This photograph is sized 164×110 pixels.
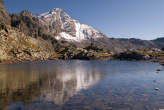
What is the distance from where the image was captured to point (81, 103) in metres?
33.8

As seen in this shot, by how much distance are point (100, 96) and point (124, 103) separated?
7.54 meters

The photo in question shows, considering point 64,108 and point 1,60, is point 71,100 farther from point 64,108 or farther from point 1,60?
point 1,60

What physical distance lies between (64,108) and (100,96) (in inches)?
467

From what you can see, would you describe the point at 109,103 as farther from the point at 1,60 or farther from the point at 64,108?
the point at 1,60

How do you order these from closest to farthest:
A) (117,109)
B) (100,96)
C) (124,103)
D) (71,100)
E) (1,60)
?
(117,109) < (124,103) < (71,100) < (100,96) < (1,60)

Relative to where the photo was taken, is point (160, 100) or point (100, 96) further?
point (100, 96)

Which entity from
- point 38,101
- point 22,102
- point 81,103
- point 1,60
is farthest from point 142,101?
point 1,60

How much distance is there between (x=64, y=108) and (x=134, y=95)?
735 inches

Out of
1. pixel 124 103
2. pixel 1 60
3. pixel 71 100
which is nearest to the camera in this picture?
pixel 124 103

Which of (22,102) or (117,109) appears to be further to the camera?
(22,102)

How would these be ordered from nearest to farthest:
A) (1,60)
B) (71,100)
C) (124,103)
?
(124,103) < (71,100) < (1,60)

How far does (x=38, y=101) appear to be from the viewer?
117 ft

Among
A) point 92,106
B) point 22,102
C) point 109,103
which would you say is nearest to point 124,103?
point 109,103

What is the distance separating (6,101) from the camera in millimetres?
35594
